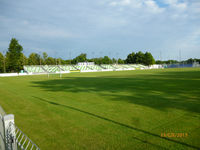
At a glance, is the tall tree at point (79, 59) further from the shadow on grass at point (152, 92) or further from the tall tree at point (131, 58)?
the shadow on grass at point (152, 92)

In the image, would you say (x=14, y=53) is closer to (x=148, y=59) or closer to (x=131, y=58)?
(x=131, y=58)

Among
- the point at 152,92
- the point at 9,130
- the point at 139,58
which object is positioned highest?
the point at 139,58

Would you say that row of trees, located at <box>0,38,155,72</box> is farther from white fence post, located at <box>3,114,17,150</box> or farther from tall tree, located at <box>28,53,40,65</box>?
white fence post, located at <box>3,114,17,150</box>

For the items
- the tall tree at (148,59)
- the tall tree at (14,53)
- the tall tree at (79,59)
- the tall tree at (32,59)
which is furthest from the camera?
the tall tree at (79,59)

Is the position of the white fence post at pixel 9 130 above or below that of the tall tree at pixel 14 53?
below

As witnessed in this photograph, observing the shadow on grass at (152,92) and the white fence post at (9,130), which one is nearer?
the white fence post at (9,130)

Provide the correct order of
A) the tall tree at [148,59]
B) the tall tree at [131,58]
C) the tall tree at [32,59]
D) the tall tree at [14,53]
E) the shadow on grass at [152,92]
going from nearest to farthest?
the shadow on grass at [152,92] < the tall tree at [14,53] < the tall tree at [32,59] < the tall tree at [148,59] < the tall tree at [131,58]

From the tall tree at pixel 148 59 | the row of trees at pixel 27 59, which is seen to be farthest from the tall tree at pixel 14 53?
the tall tree at pixel 148 59

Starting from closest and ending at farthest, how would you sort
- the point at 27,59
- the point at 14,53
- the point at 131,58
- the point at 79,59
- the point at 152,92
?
the point at 152,92 < the point at 14,53 < the point at 27,59 < the point at 131,58 < the point at 79,59

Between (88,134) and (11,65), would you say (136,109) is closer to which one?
(88,134)

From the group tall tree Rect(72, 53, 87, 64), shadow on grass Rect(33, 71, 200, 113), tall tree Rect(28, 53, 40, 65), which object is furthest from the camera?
tall tree Rect(72, 53, 87, 64)

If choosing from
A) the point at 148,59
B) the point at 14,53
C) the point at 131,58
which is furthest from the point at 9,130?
the point at 131,58

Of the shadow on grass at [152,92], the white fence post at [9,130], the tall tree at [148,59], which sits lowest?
the shadow on grass at [152,92]

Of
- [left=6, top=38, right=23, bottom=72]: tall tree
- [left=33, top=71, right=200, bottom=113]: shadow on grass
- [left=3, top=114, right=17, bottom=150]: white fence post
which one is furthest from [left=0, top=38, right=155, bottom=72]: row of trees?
[left=3, top=114, right=17, bottom=150]: white fence post
